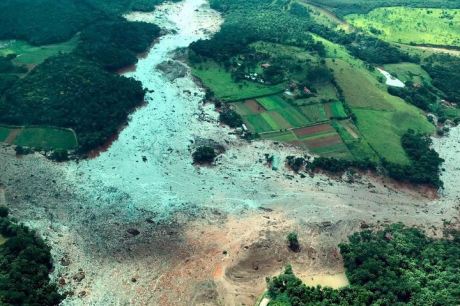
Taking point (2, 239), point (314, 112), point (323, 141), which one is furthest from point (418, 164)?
point (2, 239)

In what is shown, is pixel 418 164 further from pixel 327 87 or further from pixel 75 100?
pixel 75 100

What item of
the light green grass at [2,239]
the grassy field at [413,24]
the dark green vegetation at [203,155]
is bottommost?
the dark green vegetation at [203,155]

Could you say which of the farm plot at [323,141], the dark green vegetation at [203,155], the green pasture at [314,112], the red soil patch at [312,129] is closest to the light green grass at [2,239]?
the dark green vegetation at [203,155]

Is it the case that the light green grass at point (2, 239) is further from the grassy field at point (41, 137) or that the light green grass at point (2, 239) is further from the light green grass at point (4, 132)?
the light green grass at point (4, 132)

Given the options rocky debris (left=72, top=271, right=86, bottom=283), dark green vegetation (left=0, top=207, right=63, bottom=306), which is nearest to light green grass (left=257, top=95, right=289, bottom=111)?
rocky debris (left=72, top=271, right=86, bottom=283)

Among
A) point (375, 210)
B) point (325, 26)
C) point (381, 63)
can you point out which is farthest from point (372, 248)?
point (325, 26)

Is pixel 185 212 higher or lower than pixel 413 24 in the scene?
lower

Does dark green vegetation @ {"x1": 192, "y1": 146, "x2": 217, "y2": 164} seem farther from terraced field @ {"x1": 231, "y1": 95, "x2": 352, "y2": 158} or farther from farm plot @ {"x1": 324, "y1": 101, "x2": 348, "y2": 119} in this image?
farm plot @ {"x1": 324, "y1": 101, "x2": 348, "y2": 119}
